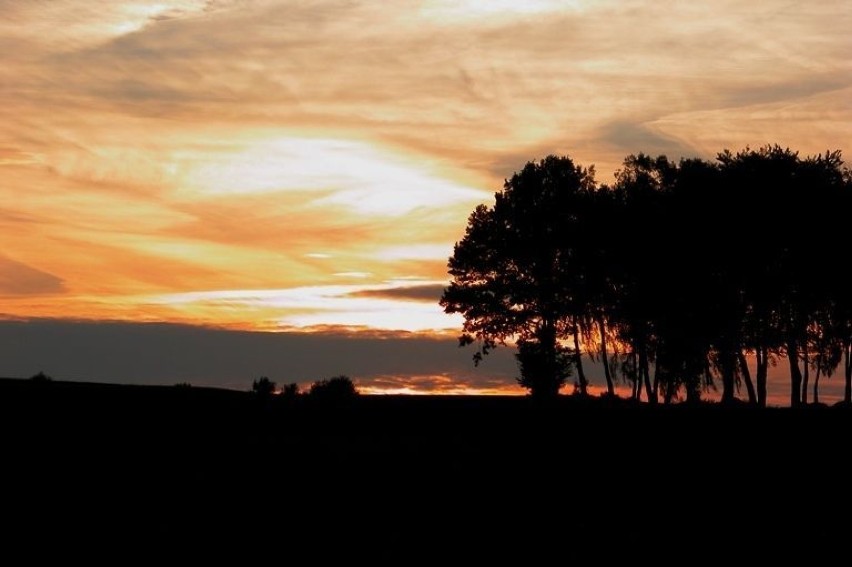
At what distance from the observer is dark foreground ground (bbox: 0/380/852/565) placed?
63.9 feet

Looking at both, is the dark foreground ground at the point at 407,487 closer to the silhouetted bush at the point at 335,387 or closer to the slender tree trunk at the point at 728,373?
the silhouetted bush at the point at 335,387

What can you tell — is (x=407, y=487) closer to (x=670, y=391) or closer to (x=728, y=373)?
(x=728, y=373)

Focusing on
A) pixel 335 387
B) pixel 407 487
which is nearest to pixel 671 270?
pixel 335 387

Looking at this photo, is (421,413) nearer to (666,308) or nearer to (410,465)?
(410,465)

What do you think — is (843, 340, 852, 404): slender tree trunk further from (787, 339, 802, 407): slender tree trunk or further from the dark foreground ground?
the dark foreground ground

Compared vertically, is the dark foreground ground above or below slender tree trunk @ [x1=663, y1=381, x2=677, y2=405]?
below

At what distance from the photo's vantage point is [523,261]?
76.0 meters

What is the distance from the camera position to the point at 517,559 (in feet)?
61.6

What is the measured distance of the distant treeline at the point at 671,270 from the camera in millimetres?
64562

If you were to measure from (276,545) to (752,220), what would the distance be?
169 feet

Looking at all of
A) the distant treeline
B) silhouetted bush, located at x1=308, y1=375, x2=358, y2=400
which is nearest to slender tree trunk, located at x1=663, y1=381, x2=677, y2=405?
the distant treeline

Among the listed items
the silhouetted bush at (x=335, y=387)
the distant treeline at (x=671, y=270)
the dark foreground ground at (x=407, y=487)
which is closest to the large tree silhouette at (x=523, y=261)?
the distant treeline at (x=671, y=270)

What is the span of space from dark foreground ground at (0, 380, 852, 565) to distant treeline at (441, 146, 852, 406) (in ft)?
89.3

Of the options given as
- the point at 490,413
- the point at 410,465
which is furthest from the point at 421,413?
the point at 410,465
